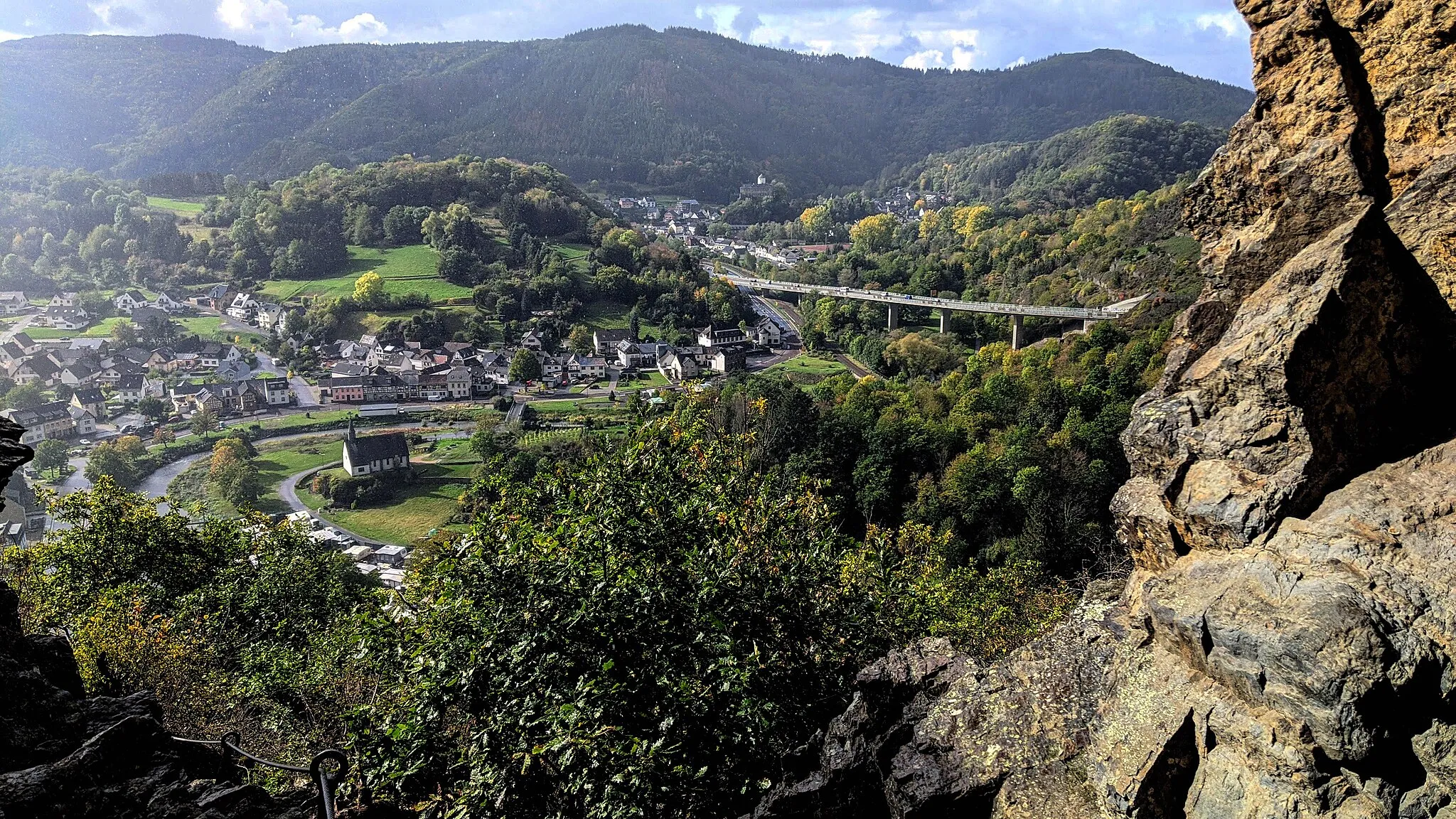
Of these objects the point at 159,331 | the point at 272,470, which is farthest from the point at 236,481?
the point at 159,331

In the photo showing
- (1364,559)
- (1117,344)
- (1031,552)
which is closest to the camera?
(1364,559)

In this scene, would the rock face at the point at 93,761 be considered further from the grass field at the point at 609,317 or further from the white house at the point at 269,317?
the white house at the point at 269,317

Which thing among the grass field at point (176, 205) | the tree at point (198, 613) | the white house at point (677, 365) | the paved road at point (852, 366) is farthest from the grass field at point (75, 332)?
the tree at point (198, 613)

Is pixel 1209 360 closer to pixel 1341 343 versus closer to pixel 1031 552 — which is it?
pixel 1341 343

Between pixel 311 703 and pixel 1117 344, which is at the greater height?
pixel 1117 344

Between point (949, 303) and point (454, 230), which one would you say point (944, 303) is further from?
point (454, 230)

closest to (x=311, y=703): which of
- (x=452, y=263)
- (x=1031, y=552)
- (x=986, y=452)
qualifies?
(x=1031, y=552)

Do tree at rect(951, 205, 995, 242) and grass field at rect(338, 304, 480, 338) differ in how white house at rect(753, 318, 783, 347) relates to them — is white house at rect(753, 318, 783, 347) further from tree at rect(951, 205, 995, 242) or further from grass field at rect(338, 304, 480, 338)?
tree at rect(951, 205, 995, 242)
